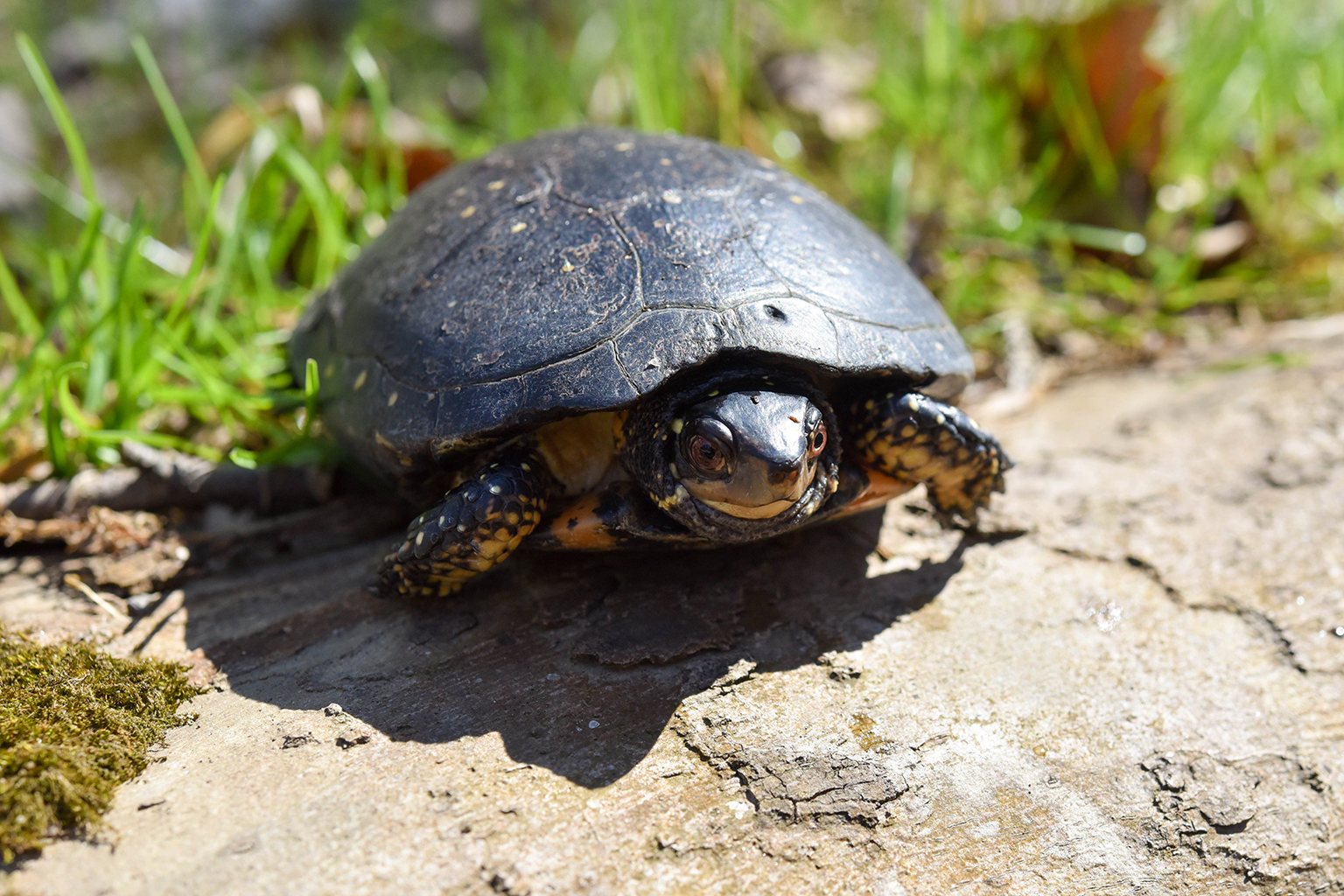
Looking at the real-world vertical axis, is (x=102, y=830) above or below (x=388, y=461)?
below

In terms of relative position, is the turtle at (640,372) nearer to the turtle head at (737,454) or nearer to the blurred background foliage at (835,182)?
the turtle head at (737,454)

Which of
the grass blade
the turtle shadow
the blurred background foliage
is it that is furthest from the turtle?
the grass blade

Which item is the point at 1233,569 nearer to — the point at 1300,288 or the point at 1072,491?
the point at 1072,491


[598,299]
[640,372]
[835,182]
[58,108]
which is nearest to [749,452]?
[640,372]

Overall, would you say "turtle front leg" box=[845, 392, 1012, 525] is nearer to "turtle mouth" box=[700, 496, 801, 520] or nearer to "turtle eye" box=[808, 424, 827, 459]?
"turtle eye" box=[808, 424, 827, 459]

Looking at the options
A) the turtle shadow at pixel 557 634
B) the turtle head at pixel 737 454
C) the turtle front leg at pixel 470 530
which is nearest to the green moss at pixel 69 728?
the turtle shadow at pixel 557 634

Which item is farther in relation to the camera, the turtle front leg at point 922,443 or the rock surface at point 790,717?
the turtle front leg at point 922,443

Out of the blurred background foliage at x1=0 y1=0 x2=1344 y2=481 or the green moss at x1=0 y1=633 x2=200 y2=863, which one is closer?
the green moss at x1=0 y1=633 x2=200 y2=863

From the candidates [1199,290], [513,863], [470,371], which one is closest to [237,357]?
[470,371]
